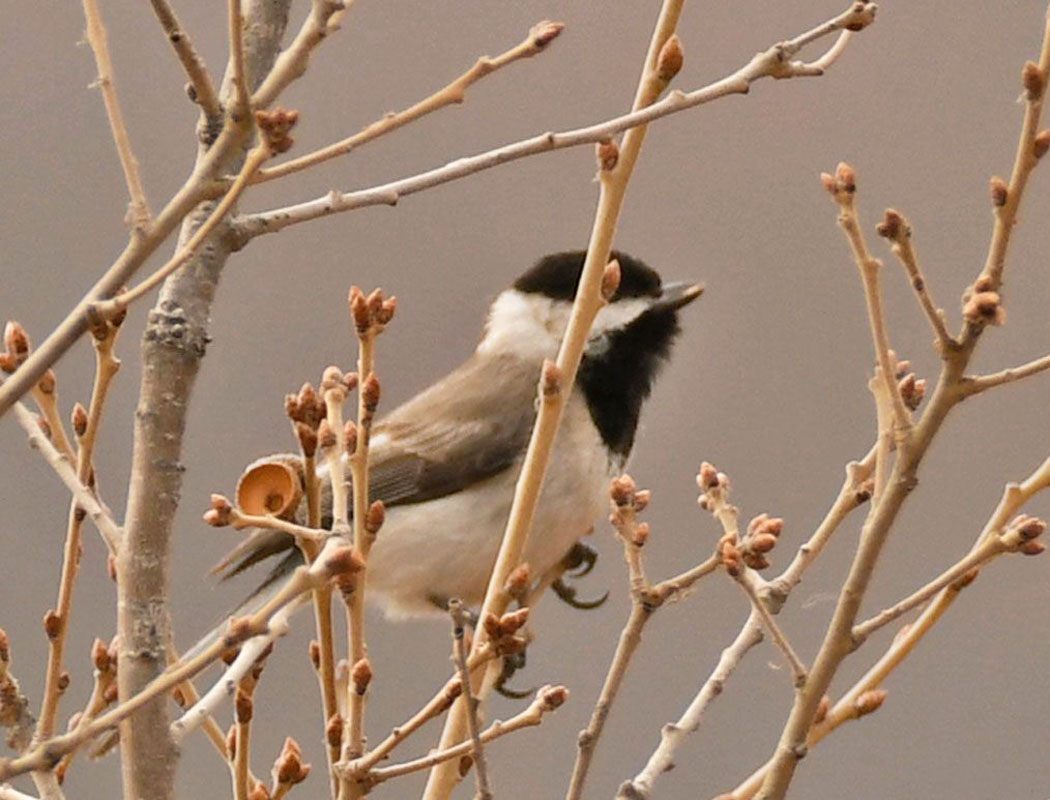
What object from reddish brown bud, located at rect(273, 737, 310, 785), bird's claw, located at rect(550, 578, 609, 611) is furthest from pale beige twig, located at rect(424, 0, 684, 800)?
bird's claw, located at rect(550, 578, 609, 611)

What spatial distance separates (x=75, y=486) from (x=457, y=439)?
2.94 ft

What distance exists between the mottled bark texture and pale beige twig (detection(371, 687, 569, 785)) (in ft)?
0.46

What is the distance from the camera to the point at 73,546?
1.07 meters

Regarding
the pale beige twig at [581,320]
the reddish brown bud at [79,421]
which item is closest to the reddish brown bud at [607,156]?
the pale beige twig at [581,320]

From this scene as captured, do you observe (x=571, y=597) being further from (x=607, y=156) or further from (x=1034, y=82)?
(x=1034, y=82)

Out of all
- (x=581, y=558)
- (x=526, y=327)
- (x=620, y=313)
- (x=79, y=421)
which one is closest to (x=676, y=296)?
(x=620, y=313)

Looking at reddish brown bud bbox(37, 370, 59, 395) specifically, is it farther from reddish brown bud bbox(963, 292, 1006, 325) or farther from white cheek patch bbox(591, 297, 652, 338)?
white cheek patch bbox(591, 297, 652, 338)

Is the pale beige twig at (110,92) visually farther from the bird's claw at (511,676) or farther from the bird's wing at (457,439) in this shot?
the bird's wing at (457,439)

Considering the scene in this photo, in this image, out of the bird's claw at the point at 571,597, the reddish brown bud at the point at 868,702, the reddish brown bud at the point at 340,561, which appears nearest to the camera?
the reddish brown bud at the point at 340,561

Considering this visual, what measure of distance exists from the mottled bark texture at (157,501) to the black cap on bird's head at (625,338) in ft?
2.83

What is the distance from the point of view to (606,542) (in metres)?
2.25

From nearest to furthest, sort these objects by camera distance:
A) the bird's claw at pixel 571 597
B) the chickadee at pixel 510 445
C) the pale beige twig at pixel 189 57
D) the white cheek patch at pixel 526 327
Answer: the pale beige twig at pixel 189 57 → the bird's claw at pixel 571 597 → the chickadee at pixel 510 445 → the white cheek patch at pixel 526 327

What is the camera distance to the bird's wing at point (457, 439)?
1.90 meters

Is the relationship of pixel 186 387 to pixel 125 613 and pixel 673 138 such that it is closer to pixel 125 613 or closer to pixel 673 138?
pixel 125 613
